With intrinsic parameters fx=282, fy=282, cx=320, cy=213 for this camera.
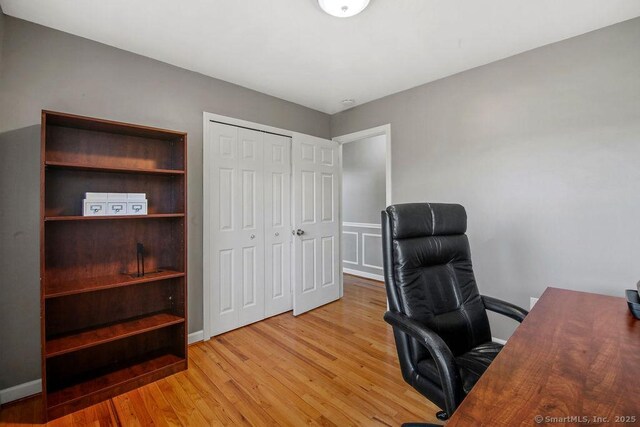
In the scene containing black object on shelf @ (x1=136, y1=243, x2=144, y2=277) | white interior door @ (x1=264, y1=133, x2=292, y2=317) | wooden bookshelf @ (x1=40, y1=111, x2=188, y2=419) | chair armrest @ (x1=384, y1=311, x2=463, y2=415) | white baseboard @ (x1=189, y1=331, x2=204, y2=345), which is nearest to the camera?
chair armrest @ (x1=384, y1=311, x2=463, y2=415)

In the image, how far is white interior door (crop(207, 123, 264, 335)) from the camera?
267 cm

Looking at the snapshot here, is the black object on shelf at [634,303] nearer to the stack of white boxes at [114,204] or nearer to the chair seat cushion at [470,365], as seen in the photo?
the chair seat cushion at [470,365]

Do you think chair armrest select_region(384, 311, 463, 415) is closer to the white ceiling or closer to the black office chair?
the black office chair

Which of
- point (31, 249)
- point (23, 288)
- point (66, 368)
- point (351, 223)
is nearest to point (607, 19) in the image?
point (351, 223)

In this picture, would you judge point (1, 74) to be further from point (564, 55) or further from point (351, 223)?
point (351, 223)

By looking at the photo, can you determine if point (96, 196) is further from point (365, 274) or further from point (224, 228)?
point (365, 274)

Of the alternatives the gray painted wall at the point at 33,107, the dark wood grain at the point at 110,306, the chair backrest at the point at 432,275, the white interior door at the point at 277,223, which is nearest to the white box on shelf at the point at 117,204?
the gray painted wall at the point at 33,107

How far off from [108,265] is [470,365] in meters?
2.44

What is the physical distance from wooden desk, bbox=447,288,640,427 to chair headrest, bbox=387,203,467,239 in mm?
573

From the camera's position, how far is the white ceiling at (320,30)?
68.1 inches

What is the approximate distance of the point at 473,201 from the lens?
257 centimetres

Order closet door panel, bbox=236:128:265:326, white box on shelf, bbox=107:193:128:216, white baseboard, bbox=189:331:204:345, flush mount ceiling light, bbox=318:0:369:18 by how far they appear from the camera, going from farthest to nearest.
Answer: closet door panel, bbox=236:128:265:326 < white baseboard, bbox=189:331:204:345 < white box on shelf, bbox=107:193:128:216 < flush mount ceiling light, bbox=318:0:369:18

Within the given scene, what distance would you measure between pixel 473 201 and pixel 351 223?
8.49ft

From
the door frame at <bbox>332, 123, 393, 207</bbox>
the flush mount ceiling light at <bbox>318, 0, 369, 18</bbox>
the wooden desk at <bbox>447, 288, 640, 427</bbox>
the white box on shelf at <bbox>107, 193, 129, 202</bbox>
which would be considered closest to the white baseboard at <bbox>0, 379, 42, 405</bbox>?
the white box on shelf at <bbox>107, 193, 129, 202</bbox>
